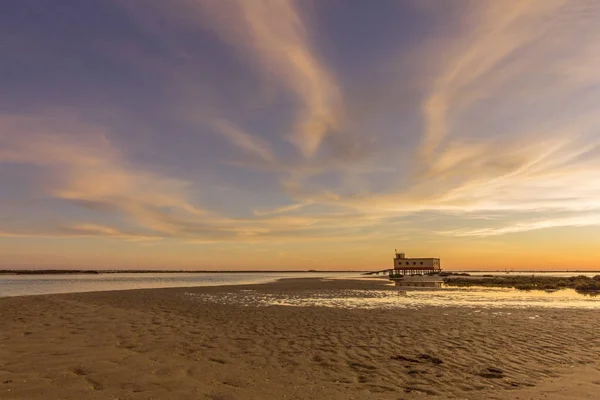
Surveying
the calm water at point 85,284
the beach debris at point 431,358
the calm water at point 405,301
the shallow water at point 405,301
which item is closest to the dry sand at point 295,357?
the beach debris at point 431,358

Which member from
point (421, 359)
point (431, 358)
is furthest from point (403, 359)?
point (431, 358)

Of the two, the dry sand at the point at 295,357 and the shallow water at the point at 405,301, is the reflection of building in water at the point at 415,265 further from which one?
the dry sand at the point at 295,357

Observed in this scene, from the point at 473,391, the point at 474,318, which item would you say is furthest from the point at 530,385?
the point at 474,318

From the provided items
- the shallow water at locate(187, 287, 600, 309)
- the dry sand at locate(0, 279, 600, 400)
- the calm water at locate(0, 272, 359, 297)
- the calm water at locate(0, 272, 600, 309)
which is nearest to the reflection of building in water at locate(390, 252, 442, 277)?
the calm water at locate(0, 272, 359, 297)

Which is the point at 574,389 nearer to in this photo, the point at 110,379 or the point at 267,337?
the point at 267,337

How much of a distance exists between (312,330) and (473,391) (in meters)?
9.16

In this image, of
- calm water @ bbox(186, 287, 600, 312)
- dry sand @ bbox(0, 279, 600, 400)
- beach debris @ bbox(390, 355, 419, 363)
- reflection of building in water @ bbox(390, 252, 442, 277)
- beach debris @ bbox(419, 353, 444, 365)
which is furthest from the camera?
reflection of building in water @ bbox(390, 252, 442, 277)

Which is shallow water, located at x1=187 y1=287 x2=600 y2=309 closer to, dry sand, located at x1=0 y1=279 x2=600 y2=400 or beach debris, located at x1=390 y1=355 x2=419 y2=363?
dry sand, located at x1=0 y1=279 x2=600 y2=400

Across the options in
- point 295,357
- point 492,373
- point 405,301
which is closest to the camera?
point 492,373

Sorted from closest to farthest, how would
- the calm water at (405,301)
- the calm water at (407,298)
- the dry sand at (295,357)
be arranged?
the dry sand at (295,357), the calm water at (405,301), the calm water at (407,298)

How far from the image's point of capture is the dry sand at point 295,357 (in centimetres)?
895

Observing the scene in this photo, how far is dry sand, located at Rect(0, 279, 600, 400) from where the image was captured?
8.95 metres

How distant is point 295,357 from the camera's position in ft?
40.5

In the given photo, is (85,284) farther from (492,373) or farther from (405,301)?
(492,373)
